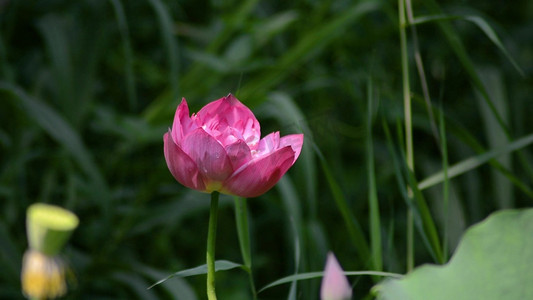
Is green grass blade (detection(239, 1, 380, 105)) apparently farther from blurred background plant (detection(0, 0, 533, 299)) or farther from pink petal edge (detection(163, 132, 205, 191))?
pink petal edge (detection(163, 132, 205, 191))

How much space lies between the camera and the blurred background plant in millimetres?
901

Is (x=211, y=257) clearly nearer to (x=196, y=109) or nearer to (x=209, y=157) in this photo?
(x=209, y=157)

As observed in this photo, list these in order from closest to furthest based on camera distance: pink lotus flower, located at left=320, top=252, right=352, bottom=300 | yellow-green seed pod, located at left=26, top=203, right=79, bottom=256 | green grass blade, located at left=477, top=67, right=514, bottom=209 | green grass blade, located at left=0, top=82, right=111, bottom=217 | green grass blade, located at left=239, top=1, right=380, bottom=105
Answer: pink lotus flower, located at left=320, top=252, right=352, bottom=300, yellow-green seed pod, located at left=26, top=203, right=79, bottom=256, green grass blade, located at left=0, top=82, right=111, bottom=217, green grass blade, located at left=239, top=1, right=380, bottom=105, green grass blade, located at left=477, top=67, right=514, bottom=209

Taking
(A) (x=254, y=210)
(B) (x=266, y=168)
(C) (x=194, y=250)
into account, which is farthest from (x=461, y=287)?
(A) (x=254, y=210)

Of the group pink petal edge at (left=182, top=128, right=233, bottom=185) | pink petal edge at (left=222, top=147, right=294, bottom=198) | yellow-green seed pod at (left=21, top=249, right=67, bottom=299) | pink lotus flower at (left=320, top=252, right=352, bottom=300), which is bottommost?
yellow-green seed pod at (left=21, top=249, right=67, bottom=299)

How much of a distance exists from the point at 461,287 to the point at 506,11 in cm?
149

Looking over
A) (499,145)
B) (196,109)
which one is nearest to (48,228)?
(196,109)

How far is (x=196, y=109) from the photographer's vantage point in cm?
100

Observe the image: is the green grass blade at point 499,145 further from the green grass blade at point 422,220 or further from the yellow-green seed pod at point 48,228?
the yellow-green seed pod at point 48,228

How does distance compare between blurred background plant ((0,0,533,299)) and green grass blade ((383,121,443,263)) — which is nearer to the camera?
green grass blade ((383,121,443,263))

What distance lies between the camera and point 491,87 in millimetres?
1340

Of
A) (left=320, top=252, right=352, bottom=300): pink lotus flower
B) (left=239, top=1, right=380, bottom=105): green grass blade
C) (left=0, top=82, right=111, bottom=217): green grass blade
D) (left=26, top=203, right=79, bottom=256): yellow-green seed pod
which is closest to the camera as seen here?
(left=320, top=252, right=352, bottom=300): pink lotus flower

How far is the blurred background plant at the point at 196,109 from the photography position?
901mm

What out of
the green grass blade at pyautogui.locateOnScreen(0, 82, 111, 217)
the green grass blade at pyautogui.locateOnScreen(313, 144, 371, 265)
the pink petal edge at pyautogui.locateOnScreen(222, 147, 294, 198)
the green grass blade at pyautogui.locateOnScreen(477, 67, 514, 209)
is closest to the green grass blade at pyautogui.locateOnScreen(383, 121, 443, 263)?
the green grass blade at pyautogui.locateOnScreen(313, 144, 371, 265)
